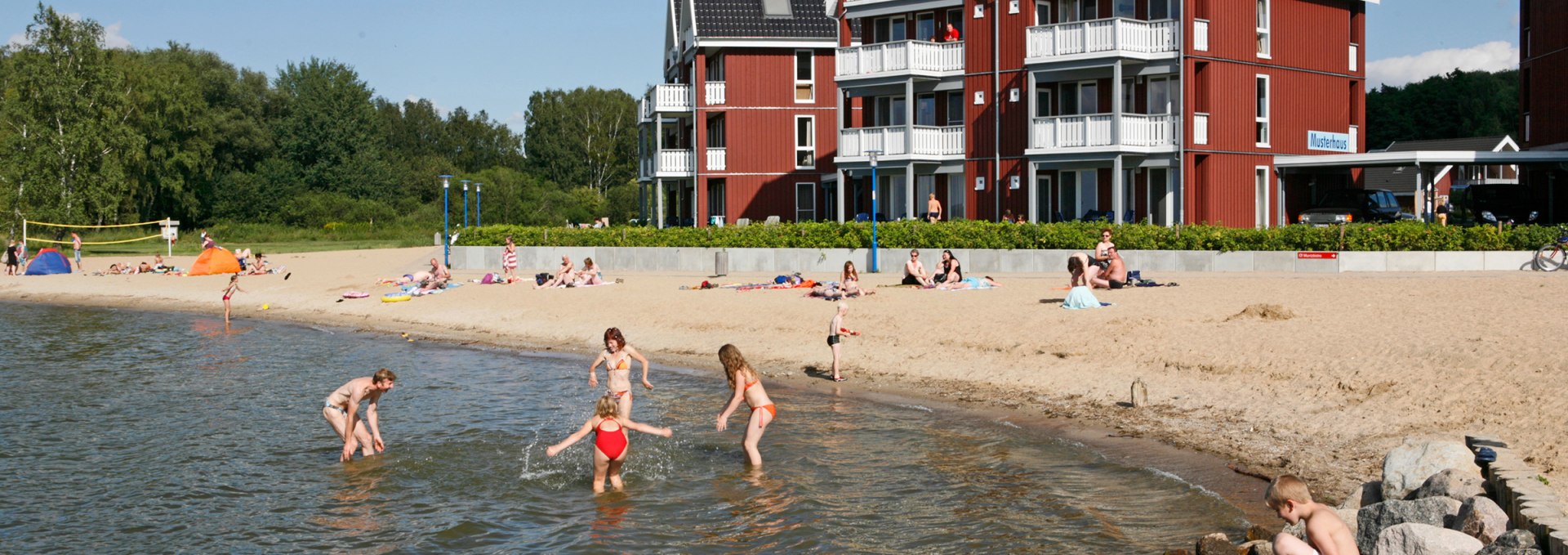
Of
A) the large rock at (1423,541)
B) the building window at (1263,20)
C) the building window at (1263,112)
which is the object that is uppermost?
the building window at (1263,20)

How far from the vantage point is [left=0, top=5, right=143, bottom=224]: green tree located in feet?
185

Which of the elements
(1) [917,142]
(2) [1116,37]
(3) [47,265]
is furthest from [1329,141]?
(3) [47,265]

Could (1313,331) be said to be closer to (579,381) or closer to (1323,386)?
(1323,386)

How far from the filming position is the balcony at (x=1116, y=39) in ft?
115

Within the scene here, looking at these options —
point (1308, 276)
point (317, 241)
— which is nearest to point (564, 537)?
point (1308, 276)

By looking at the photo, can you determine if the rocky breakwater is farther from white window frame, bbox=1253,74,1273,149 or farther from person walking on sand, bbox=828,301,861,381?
white window frame, bbox=1253,74,1273,149

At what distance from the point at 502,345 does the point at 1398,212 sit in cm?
2399

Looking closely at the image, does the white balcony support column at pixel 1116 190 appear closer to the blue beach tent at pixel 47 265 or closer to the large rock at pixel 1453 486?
the large rock at pixel 1453 486

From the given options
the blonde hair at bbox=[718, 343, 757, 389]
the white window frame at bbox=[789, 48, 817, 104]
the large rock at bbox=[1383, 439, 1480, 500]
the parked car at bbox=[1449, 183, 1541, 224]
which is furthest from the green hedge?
the large rock at bbox=[1383, 439, 1480, 500]

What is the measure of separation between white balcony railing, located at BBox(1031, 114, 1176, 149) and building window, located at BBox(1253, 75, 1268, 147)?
3556mm

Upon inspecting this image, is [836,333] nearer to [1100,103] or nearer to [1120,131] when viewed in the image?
[1120,131]

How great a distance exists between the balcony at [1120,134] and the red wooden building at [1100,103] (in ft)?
0.14

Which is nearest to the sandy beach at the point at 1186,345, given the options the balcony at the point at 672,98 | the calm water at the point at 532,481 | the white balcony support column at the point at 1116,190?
the calm water at the point at 532,481

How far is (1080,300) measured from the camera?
860 inches
